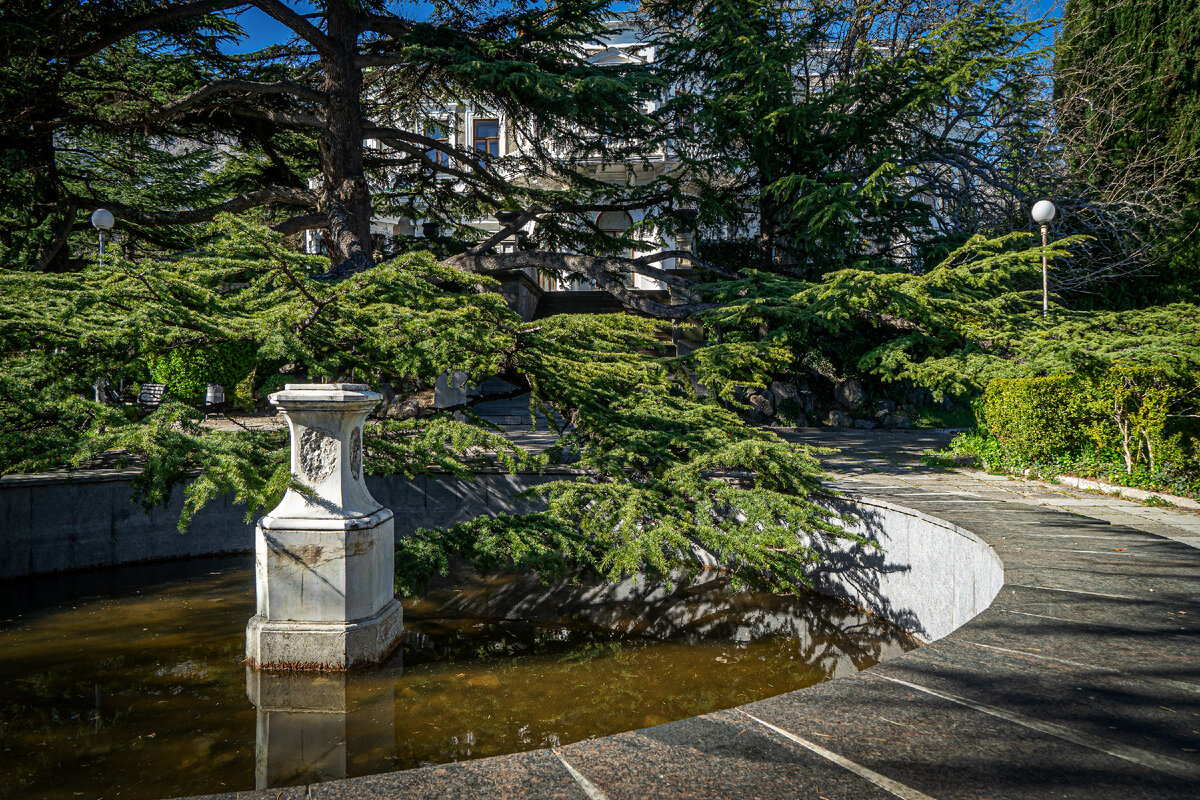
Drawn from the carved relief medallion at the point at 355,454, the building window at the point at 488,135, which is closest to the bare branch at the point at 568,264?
the carved relief medallion at the point at 355,454

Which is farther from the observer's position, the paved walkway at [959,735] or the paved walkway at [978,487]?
the paved walkway at [978,487]

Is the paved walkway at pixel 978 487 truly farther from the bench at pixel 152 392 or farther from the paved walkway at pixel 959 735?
the bench at pixel 152 392

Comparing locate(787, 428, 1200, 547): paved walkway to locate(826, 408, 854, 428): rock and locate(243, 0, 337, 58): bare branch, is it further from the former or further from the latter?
locate(243, 0, 337, 58): bare branch

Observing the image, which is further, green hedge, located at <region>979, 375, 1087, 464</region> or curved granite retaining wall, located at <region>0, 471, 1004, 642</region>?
green hedge, located at <region>979, 375, 1087, 464</region>

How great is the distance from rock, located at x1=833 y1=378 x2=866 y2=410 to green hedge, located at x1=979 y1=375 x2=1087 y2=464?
7.31 metres

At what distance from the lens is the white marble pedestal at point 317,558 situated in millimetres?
4430

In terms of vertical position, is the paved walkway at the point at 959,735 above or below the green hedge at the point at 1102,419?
below

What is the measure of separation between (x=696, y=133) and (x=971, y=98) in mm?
5801

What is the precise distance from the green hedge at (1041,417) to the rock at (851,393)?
731cm

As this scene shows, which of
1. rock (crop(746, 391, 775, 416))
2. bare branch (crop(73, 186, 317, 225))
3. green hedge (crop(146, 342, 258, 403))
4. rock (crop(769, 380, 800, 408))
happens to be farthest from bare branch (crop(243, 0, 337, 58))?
rock (crop(769, 380, 800, 408))

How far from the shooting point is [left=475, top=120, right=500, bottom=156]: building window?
31000 millimetres

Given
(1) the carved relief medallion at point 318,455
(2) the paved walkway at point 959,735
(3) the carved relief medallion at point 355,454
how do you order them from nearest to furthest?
(2) the paved walkway at point 959,735 → (1) the carved relief medallion at point 318,455 → (3) the carved relief medallion at point 355,454

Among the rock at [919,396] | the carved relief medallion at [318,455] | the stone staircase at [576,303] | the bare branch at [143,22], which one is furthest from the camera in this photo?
the stone staircase at [576,303]

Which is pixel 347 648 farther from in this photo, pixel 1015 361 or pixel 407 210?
pixel 407 210
